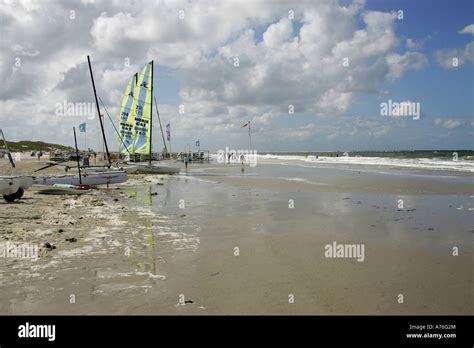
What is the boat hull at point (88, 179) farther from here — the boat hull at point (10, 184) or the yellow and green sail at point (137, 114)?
the yellow and green sail at point (137, 114)

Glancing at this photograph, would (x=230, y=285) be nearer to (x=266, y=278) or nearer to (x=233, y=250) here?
(x=266, y=278)

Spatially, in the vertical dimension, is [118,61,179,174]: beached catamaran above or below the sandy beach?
above

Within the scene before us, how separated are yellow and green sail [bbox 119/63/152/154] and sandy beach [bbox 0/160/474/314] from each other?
23.1 metres

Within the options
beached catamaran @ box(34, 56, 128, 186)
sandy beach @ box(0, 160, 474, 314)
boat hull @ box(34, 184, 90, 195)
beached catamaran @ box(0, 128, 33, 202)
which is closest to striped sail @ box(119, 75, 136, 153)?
beached catamaran @ box(34, 56, 128, 186)

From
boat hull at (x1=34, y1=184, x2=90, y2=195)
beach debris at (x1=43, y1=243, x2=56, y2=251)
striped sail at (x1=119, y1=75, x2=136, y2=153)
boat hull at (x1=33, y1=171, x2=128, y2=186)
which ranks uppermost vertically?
striped sail at (x1=119, y1=75, x2=136, y2=153)

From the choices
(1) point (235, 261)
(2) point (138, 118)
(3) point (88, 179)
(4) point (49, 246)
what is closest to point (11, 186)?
(3) point (88, 179)

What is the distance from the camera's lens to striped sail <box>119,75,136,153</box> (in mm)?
36719

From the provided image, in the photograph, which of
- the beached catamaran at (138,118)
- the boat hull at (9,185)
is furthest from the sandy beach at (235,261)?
the beached catamaran at (138,118)

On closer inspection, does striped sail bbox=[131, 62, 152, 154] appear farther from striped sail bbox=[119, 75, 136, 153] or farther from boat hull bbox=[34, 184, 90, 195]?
boat hull bbox=[34, 184, 90, 195]

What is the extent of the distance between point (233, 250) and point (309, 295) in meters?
3.17

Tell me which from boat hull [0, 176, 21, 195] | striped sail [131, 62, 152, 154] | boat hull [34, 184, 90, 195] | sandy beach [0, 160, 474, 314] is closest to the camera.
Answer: sandy beach [0, 160, 474, 314]

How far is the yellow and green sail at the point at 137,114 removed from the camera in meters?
36.6

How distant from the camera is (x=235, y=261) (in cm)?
790
